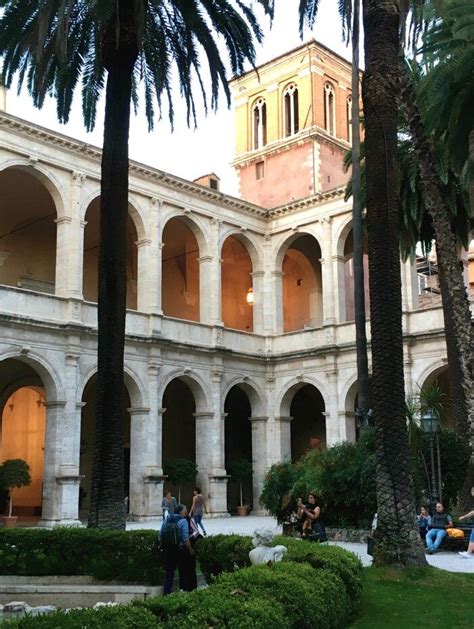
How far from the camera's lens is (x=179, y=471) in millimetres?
28094

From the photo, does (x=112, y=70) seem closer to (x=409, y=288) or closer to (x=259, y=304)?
(x=409, y=288)

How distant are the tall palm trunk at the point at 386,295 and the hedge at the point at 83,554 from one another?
3.17 meters

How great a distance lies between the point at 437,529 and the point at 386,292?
572 cm

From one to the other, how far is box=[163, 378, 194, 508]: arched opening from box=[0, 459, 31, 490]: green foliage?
32.1 ft

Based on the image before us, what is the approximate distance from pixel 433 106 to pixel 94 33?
293 inches

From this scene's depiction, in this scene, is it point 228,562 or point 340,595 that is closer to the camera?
point 340,595

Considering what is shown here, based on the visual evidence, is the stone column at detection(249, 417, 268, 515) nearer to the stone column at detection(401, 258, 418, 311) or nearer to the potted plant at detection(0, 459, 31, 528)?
the stone column at detection(401, 258, 418, 311)

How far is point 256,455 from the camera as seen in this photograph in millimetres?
31609

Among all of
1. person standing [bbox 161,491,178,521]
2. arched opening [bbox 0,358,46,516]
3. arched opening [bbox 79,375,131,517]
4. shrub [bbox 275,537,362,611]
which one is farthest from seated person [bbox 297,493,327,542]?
arched opening [bbox 0,358,46,516]

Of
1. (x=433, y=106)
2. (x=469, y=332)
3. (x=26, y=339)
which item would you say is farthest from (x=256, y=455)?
(x=433, y=106)

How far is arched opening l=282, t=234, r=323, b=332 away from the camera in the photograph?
35.7 meters

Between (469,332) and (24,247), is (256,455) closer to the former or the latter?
(24,247)

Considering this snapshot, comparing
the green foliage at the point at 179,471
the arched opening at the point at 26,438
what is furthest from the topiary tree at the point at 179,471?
the arched opening at the point at 26,438

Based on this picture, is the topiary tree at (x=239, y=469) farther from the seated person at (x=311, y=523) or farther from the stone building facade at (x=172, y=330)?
the seated person at (x=311, y=523)
